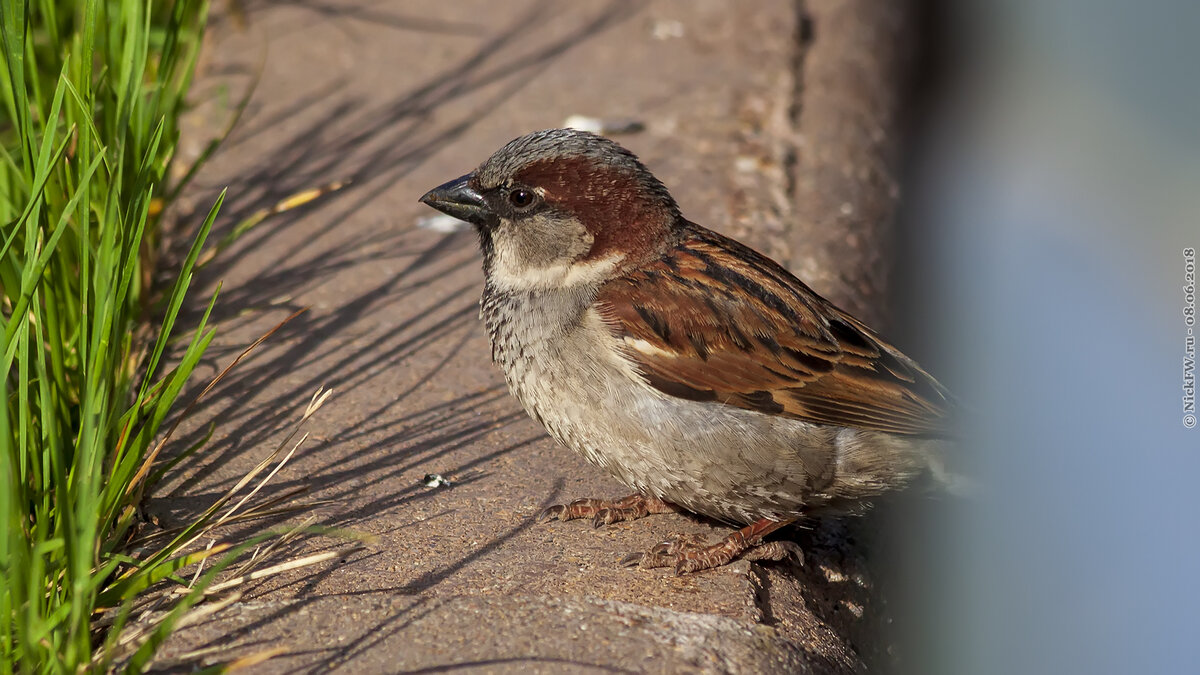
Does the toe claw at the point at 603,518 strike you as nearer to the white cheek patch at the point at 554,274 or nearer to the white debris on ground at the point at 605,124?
the white cheek patch at the point at 554,274

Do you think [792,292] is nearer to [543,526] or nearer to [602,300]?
[602,300]

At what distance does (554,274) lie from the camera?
334cm

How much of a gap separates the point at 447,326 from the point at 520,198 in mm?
854

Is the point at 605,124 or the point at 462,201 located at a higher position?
the point at 605,124

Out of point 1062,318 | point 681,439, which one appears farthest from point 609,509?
point 1062,318

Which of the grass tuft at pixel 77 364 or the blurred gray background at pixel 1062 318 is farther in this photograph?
the blurred gray background at pixel 1062 318

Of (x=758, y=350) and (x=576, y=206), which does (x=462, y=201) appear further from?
(x=758, y=350)

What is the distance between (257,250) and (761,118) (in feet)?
7.11

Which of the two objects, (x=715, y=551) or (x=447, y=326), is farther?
(x=447, y=326)

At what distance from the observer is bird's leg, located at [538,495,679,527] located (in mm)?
3238

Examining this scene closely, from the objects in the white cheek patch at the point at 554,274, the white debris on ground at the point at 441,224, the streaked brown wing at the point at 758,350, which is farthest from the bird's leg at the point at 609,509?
the white debris on ground at the point at 441,224

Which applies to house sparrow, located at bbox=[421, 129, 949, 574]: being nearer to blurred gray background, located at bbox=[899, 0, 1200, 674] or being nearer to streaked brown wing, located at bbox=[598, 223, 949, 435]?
streaked brown wing, located at bbox=[598, 223, 949, 435]

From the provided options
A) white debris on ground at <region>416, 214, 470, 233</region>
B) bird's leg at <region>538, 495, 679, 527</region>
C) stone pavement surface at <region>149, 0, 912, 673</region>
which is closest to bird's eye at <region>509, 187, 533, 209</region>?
stone pavement surface at <region>149, 0, 912, 673</region>

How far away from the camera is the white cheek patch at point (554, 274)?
10.8ft
